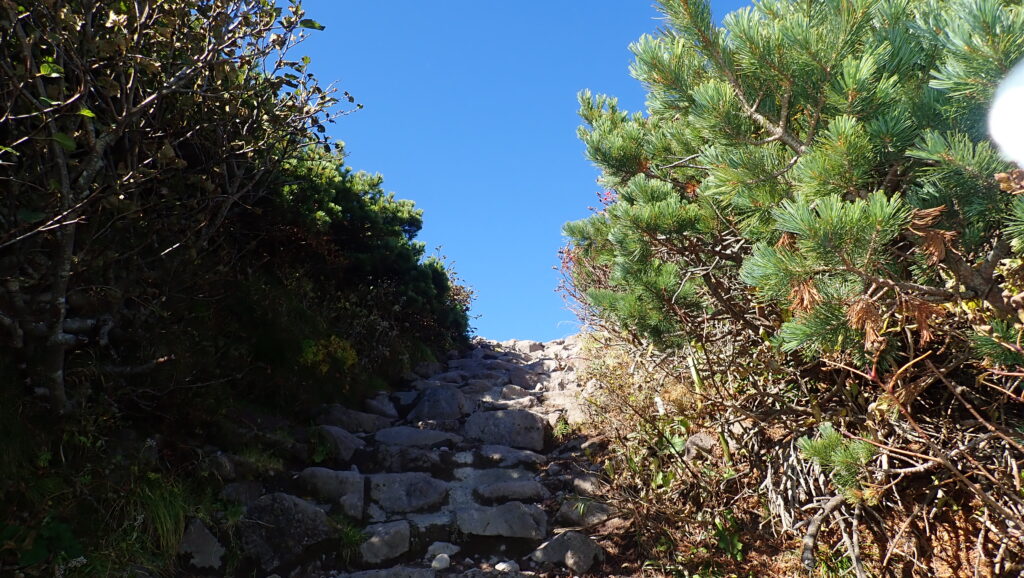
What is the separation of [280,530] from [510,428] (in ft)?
10.3

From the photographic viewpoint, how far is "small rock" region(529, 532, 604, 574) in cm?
455

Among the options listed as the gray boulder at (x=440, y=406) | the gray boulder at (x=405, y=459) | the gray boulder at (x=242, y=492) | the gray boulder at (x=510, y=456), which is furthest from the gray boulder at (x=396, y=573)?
the gray boulder at (x=440, y=406)

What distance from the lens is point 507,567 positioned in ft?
15.1

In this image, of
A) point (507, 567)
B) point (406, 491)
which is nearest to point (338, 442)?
point (406, 491)

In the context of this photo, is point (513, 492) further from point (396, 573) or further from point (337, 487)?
point (337, 487)

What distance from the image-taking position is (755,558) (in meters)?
4.00

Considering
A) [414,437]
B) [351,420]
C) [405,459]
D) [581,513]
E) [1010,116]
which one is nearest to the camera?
[1010,116]

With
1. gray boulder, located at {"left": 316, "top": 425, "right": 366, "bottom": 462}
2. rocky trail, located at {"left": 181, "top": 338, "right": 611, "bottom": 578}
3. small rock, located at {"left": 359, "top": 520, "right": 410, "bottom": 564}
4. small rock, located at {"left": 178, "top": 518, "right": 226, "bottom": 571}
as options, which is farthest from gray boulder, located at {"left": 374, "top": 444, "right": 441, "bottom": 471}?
small rock, located at {"left": 178, "top": 518, "right": 226, "bottom": 571}

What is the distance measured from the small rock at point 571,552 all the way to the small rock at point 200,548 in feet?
7.72

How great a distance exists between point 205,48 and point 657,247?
141 inches

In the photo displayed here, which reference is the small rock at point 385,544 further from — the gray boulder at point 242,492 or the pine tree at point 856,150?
the pine tree at point 856,150

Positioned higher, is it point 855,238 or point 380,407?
point 380,407

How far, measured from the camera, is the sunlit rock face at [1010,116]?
6.95 ft

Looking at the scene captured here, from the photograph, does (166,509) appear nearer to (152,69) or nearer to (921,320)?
(152,69)
